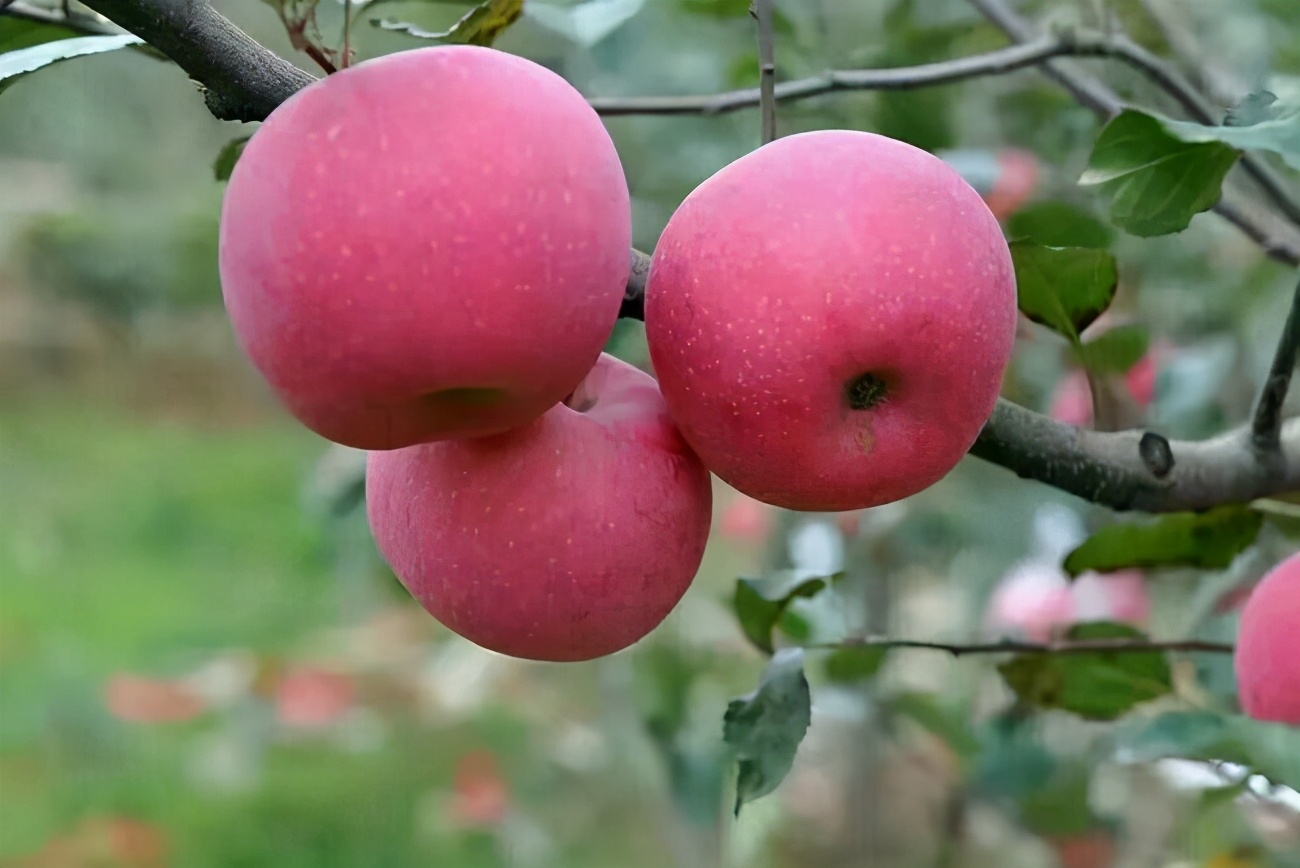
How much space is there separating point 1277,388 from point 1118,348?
21cm

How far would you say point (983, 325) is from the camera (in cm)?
39

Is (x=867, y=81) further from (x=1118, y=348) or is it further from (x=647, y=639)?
(x=647, y=639)

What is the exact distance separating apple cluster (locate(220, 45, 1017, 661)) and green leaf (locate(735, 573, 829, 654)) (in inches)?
8.1

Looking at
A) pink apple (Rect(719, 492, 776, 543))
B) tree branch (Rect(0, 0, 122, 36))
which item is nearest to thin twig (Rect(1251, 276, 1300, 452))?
tree branch (Rect(0, 0, 122, 36))

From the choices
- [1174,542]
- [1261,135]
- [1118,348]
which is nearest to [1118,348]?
[1118,348]

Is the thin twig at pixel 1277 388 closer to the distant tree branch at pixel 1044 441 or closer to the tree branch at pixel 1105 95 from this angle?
the distant tree branch at pixel 1044 441

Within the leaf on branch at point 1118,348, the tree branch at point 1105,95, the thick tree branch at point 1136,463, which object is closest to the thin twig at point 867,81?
the tree branch at point 1105,95

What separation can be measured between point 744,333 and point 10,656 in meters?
2.37

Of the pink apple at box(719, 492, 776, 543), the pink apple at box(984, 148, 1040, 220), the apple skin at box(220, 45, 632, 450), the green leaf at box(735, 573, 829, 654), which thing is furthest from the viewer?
the pink apple at box(719, 492, 776, 543)

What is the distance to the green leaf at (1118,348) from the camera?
725 mm

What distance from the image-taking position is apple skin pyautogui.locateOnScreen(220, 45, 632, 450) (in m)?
0.33

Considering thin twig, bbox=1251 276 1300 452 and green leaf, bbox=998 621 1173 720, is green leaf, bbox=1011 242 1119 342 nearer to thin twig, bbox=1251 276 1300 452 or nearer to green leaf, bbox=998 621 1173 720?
thin twig, bbox=1251 276 1300 452

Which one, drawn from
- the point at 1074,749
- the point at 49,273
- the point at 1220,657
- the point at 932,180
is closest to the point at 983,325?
the point at 932,180

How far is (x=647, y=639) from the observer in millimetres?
1386
